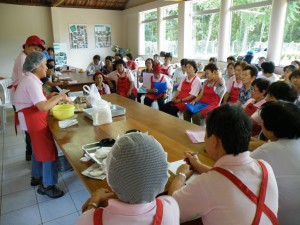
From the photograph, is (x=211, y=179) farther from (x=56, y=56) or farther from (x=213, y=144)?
(x=56, y=56)

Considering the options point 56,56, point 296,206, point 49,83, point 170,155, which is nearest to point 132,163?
point 170,155

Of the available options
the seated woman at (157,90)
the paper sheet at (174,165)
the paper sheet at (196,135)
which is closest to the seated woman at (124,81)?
the seated woman at (157,90)

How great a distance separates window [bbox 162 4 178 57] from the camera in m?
8.37

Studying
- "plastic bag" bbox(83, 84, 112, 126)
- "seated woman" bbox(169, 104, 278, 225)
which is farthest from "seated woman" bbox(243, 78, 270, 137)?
"seated woman" bbox(169, 104, 278, 225)

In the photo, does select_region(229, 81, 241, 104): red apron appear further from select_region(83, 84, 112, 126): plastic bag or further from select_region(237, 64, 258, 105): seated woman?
select_region(83, 84, 112, 126): plastic bag

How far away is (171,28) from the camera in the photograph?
8.66 metres

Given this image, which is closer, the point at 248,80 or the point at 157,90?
the point at 248,80

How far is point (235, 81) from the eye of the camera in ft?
11.3

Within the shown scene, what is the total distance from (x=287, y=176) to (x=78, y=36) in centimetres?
1018

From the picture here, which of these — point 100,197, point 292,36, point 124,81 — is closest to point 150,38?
point 292,36

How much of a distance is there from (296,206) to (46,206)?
6.52 ft

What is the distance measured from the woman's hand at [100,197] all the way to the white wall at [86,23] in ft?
31.1

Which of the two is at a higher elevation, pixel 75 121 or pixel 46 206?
pixel 75 121

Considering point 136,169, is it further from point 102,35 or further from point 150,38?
point 102,35
